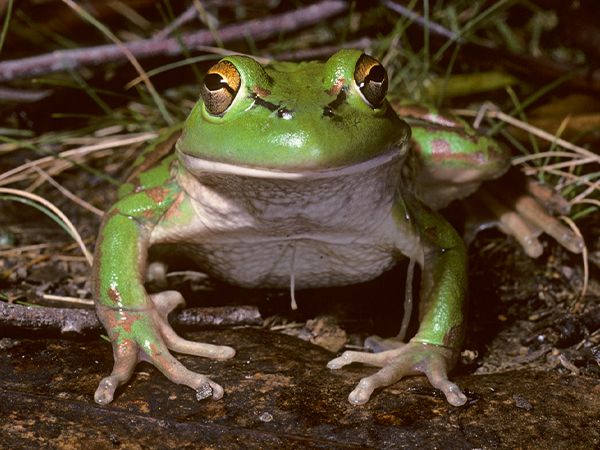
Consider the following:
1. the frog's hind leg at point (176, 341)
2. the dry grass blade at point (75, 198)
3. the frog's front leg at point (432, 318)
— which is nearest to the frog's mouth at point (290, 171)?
the frog's front leg at point (432, 318)

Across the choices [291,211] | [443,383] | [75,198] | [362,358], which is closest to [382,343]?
[362,358]

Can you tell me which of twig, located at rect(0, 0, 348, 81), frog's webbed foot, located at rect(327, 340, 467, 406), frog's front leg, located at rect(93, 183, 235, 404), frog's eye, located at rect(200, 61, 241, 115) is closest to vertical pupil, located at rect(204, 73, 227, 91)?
frog's eye, located at rect(200, 61, 241, 115)

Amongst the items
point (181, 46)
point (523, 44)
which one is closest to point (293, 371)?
point (181, 46)

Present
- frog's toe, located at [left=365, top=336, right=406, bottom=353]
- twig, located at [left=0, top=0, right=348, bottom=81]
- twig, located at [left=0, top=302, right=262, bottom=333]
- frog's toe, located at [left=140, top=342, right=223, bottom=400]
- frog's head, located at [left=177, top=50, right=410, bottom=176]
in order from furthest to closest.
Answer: twig, located at [left=0, top=0, right=348, bottom=81], frog's toe, located at [left=365, top=336, right=406, bottom=353], twig, located at [left=0, top=302, right=262, bottom=333], frog's toe, located at [left=140, top=342, right=223, bottom=400], frog's head, located at [left=177, top=50, right=410, bottom=176]

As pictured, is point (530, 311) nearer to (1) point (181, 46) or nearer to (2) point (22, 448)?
(2) point (22, 448)

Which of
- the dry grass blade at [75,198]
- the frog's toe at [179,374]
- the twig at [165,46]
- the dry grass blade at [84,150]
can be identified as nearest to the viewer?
the frog's toe at [179,374]

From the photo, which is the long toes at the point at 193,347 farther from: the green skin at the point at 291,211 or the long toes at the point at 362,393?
the long toes at the point at 362,393

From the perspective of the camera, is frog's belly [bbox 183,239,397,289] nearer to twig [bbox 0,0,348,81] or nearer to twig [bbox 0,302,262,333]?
twig [bbox 0,302,262,333]
